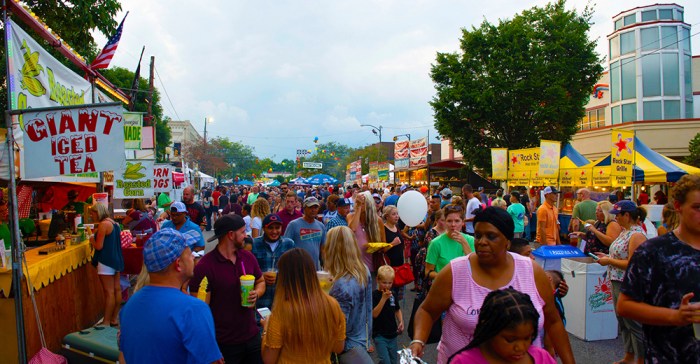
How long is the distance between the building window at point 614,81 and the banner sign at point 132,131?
32.7 metres

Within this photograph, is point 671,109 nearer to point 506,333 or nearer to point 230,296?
point 230,296

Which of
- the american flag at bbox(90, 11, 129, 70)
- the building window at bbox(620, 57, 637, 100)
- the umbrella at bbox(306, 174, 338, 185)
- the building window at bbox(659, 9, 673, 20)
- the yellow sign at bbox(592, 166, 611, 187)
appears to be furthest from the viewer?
the umbrella at bbox(306, 174, 338, 185)

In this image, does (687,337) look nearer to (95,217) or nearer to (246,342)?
(246,342)

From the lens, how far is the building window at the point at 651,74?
3195 centimetres

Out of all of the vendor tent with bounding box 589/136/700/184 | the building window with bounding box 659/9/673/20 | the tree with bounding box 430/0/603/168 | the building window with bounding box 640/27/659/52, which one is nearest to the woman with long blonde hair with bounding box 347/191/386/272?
the vendor tent with bounding box 589/136/700/184

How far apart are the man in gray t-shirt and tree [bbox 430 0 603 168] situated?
23.2 meters

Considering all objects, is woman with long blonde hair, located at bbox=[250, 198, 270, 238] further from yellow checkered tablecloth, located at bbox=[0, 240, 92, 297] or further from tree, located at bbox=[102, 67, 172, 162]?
tree, located at bbox=[102, 67, 172, 162]

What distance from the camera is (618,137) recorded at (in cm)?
1298

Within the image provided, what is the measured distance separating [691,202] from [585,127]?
1523 inches

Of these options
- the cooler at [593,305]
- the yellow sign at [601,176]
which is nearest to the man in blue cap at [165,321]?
the cooler at [593,305]

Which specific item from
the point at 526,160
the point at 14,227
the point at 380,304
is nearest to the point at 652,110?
the point at 526,160

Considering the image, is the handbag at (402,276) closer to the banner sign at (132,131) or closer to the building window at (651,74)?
the banner sign at (132,131)

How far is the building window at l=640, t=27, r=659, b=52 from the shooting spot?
31.9m

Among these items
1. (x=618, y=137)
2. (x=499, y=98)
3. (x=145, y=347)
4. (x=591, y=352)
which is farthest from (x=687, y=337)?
(x=499, y=98)
